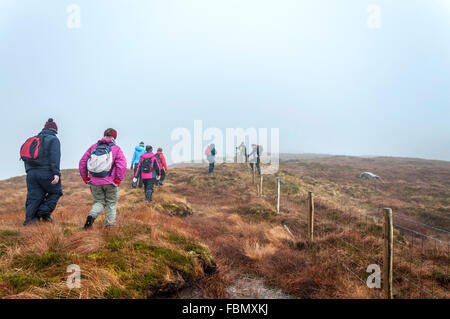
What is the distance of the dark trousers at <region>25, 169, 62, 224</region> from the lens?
4758mm

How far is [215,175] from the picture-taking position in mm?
18531

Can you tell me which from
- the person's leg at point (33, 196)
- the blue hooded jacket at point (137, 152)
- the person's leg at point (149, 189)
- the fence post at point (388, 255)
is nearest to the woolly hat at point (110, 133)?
the person's leg at point (33, 196)

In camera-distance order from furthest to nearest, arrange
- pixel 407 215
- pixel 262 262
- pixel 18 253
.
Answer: pixel 407 215 → pixel 262 262 → pixel 18 253

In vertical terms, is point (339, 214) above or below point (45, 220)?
below

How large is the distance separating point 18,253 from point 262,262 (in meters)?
3.92

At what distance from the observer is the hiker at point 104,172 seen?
4414 mm

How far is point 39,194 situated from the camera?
4812 millimetres

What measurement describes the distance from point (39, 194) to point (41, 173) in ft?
1.47

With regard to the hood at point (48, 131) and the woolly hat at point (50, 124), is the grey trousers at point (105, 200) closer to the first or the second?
the hood at point (48, 131)

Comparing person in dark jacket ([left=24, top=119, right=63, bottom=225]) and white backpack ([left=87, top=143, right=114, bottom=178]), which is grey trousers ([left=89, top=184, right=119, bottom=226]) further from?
person in dark jacket ([left=24, top=119, right=63, bottom=225])
